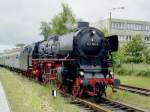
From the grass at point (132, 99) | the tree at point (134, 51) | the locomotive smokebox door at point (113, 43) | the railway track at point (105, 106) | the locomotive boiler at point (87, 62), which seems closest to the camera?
the railway track at point (105, 106)

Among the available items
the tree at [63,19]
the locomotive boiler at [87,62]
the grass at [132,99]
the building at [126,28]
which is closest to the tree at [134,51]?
the tree at [63,19]

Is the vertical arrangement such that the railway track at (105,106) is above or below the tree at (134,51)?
below

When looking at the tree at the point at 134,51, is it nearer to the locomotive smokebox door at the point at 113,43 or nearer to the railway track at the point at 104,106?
the locomotive smokebox door at the point at 113,43

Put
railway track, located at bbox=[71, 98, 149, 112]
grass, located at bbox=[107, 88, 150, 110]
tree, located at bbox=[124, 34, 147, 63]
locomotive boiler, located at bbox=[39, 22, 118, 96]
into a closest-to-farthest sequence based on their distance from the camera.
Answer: railway track, located at bbox=[71, 98, 149, 112] → grass, located at bbox=[107, 88, 150, 110] → locomotive boiler, located at bbox=[39, 22, 118, 96] → tree, located at bbox=[124, 34, 147, 63]

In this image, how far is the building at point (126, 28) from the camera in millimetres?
102963

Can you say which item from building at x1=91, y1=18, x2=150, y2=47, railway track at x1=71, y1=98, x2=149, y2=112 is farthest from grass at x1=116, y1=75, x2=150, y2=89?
building at x1=91, y1=18, x2=150, y2=47

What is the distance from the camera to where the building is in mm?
102963

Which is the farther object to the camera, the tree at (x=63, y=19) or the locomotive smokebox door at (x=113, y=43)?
the tree at (x=63, y=19)

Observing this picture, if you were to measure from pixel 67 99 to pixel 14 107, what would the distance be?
229 inches

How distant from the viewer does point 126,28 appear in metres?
108

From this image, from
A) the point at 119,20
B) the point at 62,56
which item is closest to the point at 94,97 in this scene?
the point at 62,56

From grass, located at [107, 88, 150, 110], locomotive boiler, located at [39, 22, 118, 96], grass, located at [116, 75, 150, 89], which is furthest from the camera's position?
grass, located at [116, 75, 150, 89]

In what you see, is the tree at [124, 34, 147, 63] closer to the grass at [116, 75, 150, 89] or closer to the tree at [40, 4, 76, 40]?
the tree at [40, 4, 76, 40]

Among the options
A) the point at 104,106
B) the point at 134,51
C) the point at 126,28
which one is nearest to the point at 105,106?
the point at 104,106
